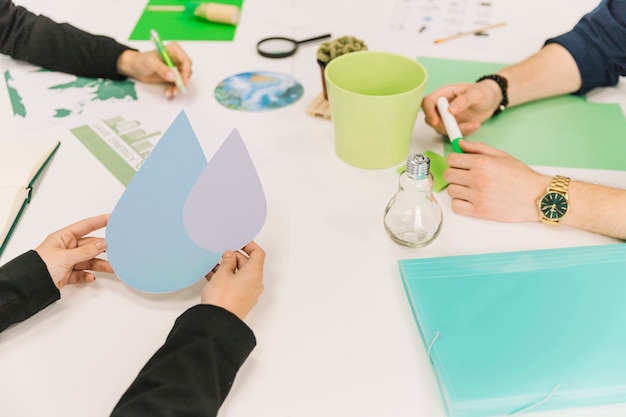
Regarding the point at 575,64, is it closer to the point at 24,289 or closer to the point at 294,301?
the point at 294,301

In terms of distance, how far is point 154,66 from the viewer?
1055mm

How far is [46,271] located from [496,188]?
0.62m

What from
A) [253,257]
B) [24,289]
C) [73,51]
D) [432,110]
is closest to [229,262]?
[253,257]

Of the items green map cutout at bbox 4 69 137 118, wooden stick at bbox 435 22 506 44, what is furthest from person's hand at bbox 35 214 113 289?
wooden stick at bbox 435 22 506 44

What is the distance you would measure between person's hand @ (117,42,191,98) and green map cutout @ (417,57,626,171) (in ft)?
1.63

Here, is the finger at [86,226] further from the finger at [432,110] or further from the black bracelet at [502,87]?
the black bracelet at [502,87]

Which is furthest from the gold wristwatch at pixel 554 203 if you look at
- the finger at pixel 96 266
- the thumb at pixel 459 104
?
the finger at pixel 96 266

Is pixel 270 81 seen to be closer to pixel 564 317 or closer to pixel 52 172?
pixel 52 172

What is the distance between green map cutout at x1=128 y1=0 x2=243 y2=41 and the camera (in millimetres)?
1253

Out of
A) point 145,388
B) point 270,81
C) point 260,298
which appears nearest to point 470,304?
point 260,298

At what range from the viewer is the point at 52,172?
0.88 m

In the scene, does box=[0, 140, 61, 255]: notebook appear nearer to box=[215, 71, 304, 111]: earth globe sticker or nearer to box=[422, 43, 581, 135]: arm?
box=[215, 71, 304, 111]: earth globe sticker

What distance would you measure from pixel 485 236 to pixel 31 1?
52.0 inches

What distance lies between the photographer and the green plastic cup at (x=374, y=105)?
2.64ft
